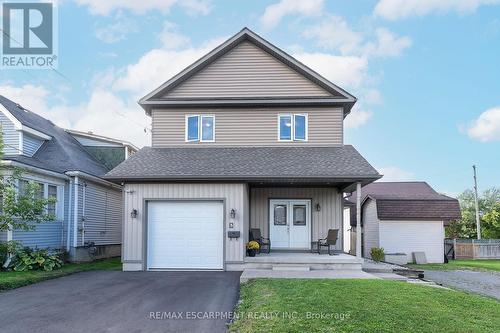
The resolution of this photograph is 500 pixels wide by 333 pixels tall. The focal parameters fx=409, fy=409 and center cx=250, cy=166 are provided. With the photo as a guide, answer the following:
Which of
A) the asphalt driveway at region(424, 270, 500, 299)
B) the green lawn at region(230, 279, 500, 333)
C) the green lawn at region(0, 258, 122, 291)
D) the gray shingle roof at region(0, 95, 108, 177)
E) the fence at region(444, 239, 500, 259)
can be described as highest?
the gray shingle roof at region(0, 95, 108, 177)

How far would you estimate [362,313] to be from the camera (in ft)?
20.8

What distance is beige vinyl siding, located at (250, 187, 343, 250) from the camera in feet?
49.3

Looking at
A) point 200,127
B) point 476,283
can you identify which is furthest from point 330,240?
point 200,127

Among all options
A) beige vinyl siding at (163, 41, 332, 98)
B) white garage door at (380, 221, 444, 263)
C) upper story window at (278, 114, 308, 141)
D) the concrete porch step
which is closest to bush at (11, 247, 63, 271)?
beige vinyl siding at (163, 41, 332, 98)

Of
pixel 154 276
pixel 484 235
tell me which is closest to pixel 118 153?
pixel 154 276

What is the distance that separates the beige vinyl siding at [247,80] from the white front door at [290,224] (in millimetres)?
4070

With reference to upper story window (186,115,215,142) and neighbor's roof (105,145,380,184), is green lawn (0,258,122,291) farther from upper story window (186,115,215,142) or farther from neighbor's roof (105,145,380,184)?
upper story window (186,115,215,142)

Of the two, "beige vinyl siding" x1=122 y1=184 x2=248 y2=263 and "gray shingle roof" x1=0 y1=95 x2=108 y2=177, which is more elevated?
"gray shingle roof" x1=0 y1=95 x2=108 y2=177

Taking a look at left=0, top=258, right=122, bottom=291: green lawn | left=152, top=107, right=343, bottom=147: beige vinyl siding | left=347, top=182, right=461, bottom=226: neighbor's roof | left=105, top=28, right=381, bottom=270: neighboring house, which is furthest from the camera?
left=347, top=182, right=461, bottom=226: neighbor's roof

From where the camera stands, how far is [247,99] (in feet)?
48.5

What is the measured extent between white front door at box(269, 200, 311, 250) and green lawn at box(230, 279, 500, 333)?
586 cm

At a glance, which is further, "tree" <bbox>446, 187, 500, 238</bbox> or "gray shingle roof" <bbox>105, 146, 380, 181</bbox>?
"tree" <bbox>446, 187, 500, 238</bbox>

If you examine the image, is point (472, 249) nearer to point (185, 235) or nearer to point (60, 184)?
point (185, 235)

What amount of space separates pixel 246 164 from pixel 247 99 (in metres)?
2.76
